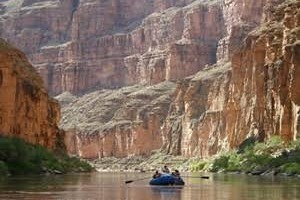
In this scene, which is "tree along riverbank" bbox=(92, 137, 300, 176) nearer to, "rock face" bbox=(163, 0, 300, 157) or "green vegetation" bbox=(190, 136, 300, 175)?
"green vegetation" bbox=(190, 136, 300, 175)

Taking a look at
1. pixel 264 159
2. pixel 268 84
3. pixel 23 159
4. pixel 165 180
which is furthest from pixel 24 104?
pixel 165 180

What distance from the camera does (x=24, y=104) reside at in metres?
140

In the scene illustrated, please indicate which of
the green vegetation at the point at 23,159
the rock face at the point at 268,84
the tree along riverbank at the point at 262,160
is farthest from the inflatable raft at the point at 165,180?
the rock face at the point at 268,84

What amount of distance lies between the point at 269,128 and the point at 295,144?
26846 mm

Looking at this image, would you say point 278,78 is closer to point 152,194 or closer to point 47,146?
point 47,146

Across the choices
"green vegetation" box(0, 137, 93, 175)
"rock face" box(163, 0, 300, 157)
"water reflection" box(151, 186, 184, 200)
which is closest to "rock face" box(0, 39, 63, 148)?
"green vegetation" box(0, 137, 93, 175)

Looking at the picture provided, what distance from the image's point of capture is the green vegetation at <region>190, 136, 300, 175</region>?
11294 centimetres

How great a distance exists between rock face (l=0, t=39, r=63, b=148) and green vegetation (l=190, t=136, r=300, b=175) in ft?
91.7

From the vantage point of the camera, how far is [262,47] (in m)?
167

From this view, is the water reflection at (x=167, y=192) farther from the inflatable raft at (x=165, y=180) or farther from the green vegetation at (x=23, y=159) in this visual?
the green vegetation at (x=23, y=159)

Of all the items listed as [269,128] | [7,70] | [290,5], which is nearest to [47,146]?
[7,70]

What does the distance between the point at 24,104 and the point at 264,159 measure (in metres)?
38.8

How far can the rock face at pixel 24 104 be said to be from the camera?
13038 centimetres

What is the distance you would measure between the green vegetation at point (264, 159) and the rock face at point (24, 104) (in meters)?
28.0
